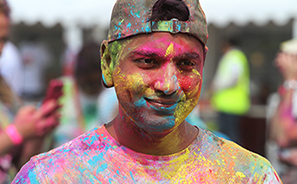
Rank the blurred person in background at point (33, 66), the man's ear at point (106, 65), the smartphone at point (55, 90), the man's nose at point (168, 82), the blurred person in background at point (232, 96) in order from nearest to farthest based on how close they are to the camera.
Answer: the man's nose at point (168, 82)
the man's ear at point (106, 65)
the smartphone at point (55, 90)
the blurred person in background at point (232, 96)
the blurred person in background at point (33, 66)

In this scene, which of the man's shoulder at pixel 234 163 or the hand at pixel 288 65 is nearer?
the man's shoulder at pixel 234 163

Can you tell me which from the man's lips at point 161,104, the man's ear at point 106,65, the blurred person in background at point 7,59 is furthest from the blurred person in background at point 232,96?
the man's lips at point 161,104

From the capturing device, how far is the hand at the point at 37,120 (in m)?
2.88

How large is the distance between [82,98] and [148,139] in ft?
8.74

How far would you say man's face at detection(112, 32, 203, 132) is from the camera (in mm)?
1486

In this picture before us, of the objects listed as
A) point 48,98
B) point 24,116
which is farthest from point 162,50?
point 24,116

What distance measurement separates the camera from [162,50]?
4.90ft

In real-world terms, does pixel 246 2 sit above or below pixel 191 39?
below

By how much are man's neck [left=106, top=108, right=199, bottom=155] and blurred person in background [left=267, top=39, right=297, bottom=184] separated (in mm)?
2903

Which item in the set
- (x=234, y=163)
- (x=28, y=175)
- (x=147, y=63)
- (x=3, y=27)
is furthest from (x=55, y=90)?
(x=234, y=163)

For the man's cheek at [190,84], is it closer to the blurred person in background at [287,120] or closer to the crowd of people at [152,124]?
the crowd of people at [152,124]

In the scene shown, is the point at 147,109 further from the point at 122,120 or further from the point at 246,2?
the point at 246,2

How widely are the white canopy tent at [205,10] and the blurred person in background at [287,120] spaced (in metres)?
3.30

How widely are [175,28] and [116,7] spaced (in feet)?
0.98
